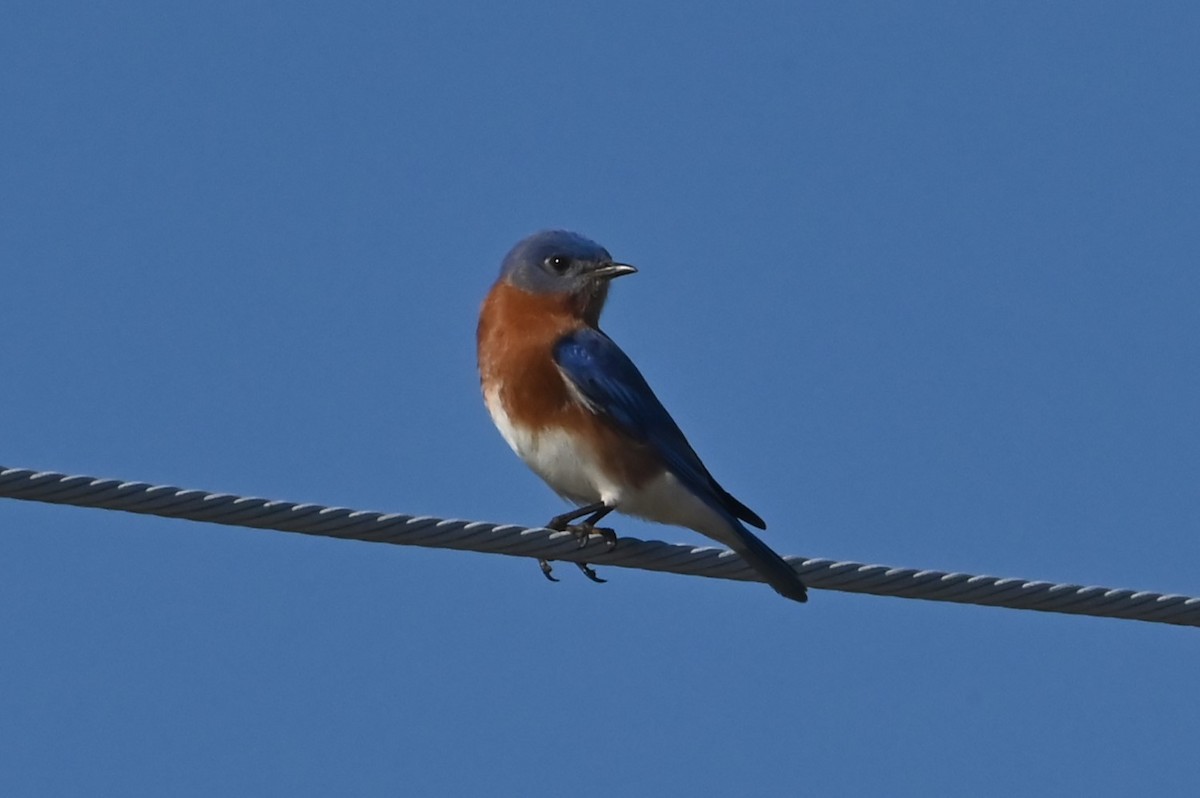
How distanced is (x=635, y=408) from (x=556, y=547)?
1744 mm

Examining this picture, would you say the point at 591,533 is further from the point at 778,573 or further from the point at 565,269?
the point at 565,269

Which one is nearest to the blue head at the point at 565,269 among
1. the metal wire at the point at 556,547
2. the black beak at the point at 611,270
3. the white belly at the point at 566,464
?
the black beak at the point at 611,270

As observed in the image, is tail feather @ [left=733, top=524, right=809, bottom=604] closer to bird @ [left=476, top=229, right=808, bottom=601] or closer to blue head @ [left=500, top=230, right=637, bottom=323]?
bird @ [left=476, top=229, right=808, bottom=601]

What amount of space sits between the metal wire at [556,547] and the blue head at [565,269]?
84.1 inches

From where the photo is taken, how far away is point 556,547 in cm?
831

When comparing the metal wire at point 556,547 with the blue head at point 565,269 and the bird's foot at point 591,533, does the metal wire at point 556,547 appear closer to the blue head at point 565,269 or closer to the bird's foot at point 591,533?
the bird's foot at point 591,533

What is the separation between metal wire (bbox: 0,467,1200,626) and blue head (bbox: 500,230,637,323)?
2.14 meters

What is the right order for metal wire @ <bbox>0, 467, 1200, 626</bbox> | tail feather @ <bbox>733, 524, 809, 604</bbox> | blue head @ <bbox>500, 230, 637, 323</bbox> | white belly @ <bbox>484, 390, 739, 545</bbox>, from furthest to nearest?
blue head @ <bbox>500, 230, 637, 323</bbox> < white belly @ <bbox>484, 390, 739, 545</bbox> < tail feather @ <bbox>733, 524, 809, 604</bbox> < metal wire @ <bbox>0, 467, 1200, 626</bbox>

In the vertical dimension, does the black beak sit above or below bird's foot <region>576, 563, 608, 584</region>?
above

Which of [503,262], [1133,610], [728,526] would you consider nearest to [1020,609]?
[1133,610]

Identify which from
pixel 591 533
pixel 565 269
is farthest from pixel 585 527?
pixel 565 269

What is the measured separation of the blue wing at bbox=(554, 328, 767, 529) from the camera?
31.9 ft

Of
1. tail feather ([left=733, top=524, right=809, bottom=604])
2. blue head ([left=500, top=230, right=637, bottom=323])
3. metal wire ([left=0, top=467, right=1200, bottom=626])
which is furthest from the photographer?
blue head ([left=500, top=230, right=637, bottom=323])

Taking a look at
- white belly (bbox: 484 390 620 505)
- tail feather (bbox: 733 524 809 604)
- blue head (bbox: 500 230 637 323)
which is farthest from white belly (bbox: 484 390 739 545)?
Answer: blue head (bbox: 500 230 637 323)
